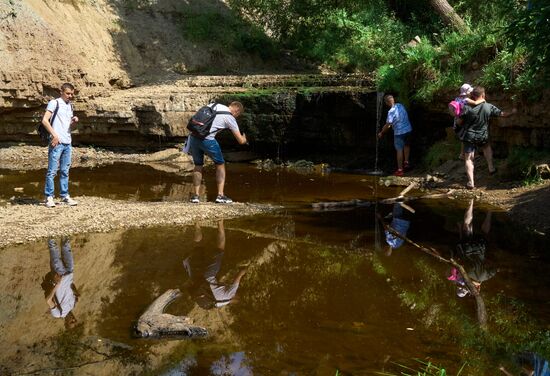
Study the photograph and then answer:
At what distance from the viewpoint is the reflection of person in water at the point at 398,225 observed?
7757 millimetres

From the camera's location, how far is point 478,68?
41.9 ft

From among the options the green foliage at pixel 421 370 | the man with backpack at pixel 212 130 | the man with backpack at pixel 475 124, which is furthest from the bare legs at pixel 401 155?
the green foliage at pixel 421 370

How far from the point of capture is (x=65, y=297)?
19.1 ft

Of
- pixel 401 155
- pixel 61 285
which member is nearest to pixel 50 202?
pixel 61 285

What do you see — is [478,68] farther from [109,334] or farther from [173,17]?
[173,17]

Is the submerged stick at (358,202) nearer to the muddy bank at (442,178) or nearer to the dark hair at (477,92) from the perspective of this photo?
the muddy bank at (442,178)

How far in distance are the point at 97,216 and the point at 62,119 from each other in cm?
159

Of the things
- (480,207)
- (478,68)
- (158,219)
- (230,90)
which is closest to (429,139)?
(478,68)

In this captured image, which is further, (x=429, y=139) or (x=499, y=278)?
(x=429, y=139)

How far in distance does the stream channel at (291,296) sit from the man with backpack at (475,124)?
1.61 m

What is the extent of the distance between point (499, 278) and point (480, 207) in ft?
12.9

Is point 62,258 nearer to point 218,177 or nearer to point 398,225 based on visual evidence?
point 218,177

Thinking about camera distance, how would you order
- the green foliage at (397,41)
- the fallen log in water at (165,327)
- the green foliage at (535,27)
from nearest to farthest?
the fallen log in water at (165,327) < the green foliage at (535,27) < the green foliage at (397,41)

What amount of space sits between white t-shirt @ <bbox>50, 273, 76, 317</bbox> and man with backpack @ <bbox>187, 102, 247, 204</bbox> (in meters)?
3.80
